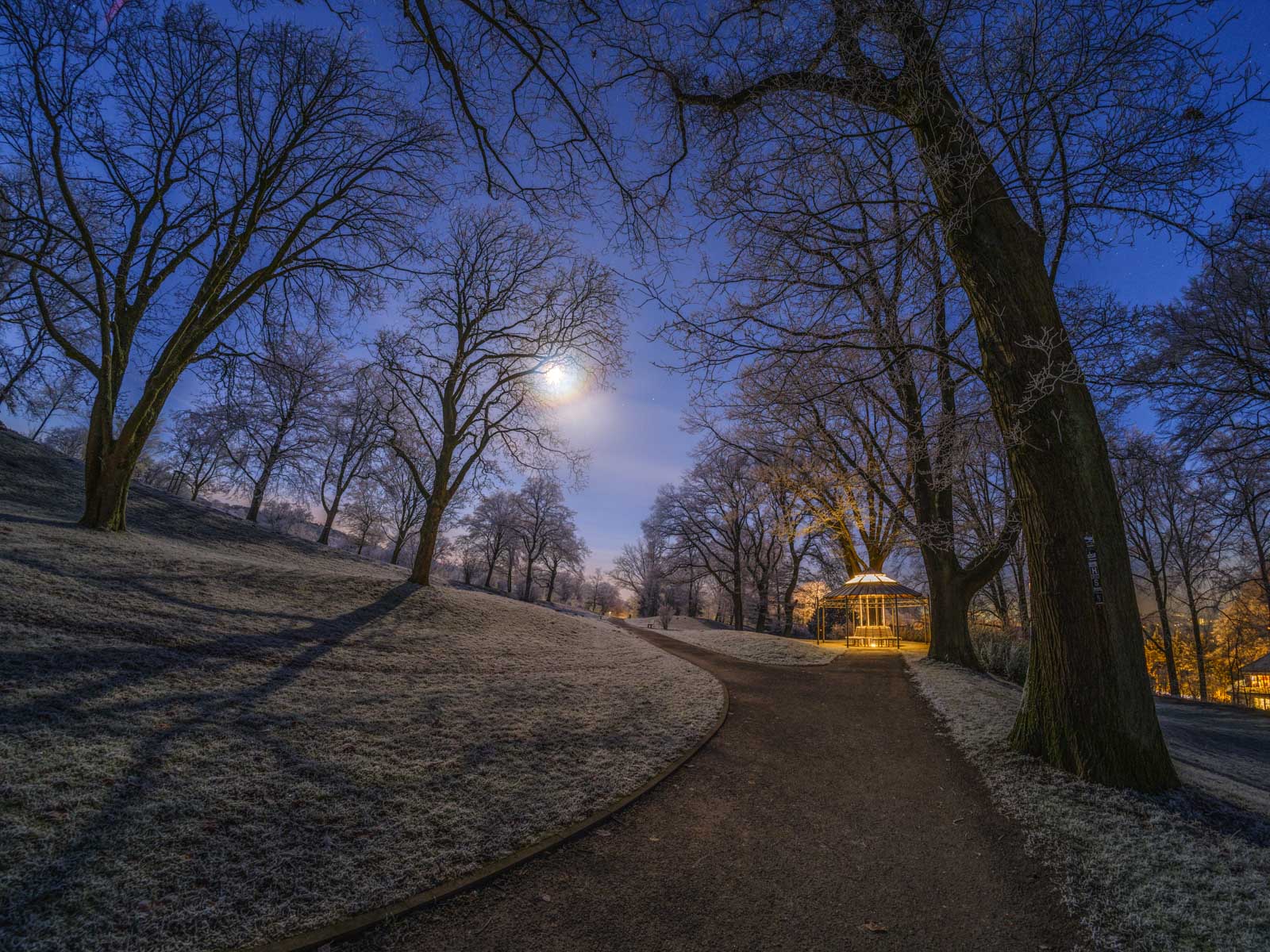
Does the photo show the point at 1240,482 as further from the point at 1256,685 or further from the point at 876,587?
the point at 1256,685

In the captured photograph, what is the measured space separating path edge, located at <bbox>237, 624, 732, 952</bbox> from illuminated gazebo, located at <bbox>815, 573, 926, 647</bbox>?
17.8 m

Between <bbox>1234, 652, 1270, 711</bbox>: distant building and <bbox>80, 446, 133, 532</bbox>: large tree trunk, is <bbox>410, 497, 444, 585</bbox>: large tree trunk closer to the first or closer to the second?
<bbox>80, 446, 133, 532</bbox>: large tree trunk

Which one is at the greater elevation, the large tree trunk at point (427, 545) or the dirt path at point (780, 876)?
the large tree trunk at point (427, 545)

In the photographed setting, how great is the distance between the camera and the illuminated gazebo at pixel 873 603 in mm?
18922

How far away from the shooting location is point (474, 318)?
1325cm

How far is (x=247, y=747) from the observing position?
332 centimetres

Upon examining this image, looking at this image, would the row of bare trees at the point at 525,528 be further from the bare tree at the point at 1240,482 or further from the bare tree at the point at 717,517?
the bare tree at the point at 1240,482

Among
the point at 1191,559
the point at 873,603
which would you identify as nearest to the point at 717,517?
the point at 873,603

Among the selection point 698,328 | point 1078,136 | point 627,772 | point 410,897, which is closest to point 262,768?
point 410,897

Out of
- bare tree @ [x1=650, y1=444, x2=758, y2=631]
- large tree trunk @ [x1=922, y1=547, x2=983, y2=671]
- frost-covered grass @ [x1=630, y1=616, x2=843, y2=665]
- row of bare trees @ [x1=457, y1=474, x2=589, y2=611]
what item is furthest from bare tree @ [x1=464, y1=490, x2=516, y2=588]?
large tree trunk @ [x1=922, y1=547, x2=983, y2=671]

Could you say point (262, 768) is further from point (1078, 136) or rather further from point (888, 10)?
point (1078, 136)

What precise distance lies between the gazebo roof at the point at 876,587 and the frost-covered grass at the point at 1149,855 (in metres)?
14.3

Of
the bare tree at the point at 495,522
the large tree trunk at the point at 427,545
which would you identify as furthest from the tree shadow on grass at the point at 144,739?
the bare tree at the point at 495,522

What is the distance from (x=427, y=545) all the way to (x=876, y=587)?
1745cm
